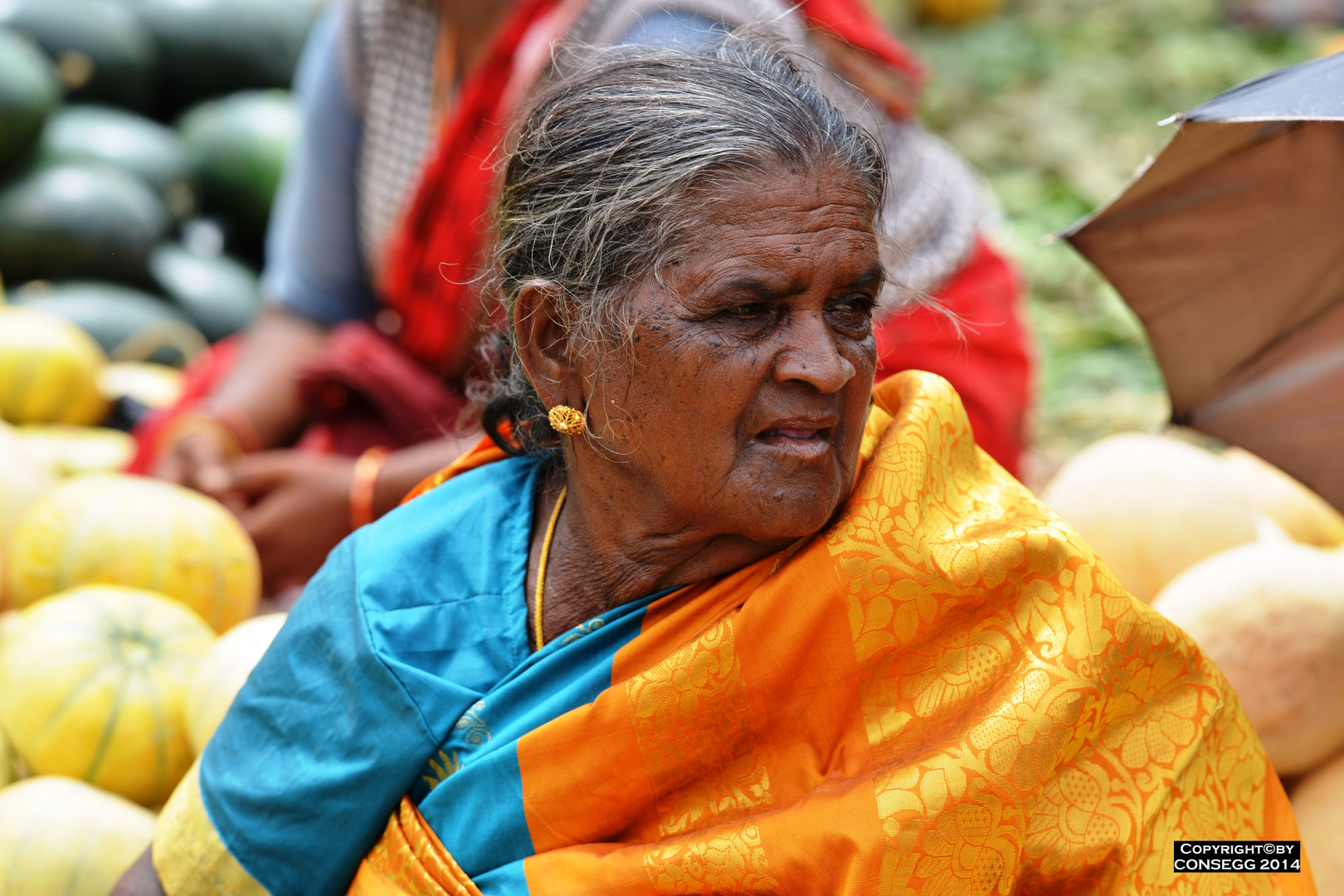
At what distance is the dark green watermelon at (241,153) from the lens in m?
5.49

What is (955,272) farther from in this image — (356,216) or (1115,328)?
(1115,328)

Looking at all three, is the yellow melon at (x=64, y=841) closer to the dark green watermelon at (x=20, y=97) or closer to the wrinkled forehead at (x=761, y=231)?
the wrinkled forehead at (x=761, y=231)

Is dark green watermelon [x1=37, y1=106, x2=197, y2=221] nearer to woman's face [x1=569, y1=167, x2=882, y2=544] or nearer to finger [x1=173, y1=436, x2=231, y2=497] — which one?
finger [x1=173, y1=436, x2=231, y2=497]

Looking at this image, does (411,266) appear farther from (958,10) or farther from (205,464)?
(958,10)

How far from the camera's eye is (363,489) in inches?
114

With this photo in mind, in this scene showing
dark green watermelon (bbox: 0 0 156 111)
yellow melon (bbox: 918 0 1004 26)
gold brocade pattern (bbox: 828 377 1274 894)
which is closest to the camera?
gold brocade pattern (bbox: 828 377 1274 894)

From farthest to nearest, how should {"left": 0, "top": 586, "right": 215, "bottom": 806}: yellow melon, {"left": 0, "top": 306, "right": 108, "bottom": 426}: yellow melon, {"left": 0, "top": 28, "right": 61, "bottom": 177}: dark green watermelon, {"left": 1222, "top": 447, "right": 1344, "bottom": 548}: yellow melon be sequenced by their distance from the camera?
1. {"left": 0, "top": 28, "right": 61, "bottom": 177}: dark green watermelon
2. {"left": 0, "top": 306, "right": 108, "bottom": 426}: yellow melon
3. {"left": 1222, "top": 447, "right": 1344, "bottom": 548}: yellow melon
4. {"left": 0, "top": 586, "right": 215, "bottom": 806}: yellow melon

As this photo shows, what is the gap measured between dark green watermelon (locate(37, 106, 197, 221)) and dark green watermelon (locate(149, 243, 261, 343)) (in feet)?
0.91

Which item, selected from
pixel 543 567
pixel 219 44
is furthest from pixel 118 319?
pixel 543 567

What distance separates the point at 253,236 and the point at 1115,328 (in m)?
4.16

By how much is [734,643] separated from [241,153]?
15.7 feet

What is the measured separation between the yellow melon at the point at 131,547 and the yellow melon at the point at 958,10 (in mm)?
6461

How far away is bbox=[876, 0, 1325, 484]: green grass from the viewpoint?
208 inches

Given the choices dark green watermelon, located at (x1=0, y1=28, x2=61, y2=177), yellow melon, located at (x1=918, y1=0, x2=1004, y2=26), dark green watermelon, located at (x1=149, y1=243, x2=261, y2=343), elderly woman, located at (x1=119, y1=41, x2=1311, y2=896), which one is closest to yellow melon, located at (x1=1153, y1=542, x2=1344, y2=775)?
elderly woman, located at (x1=119, y1=41, x2=1311, y2=896)
